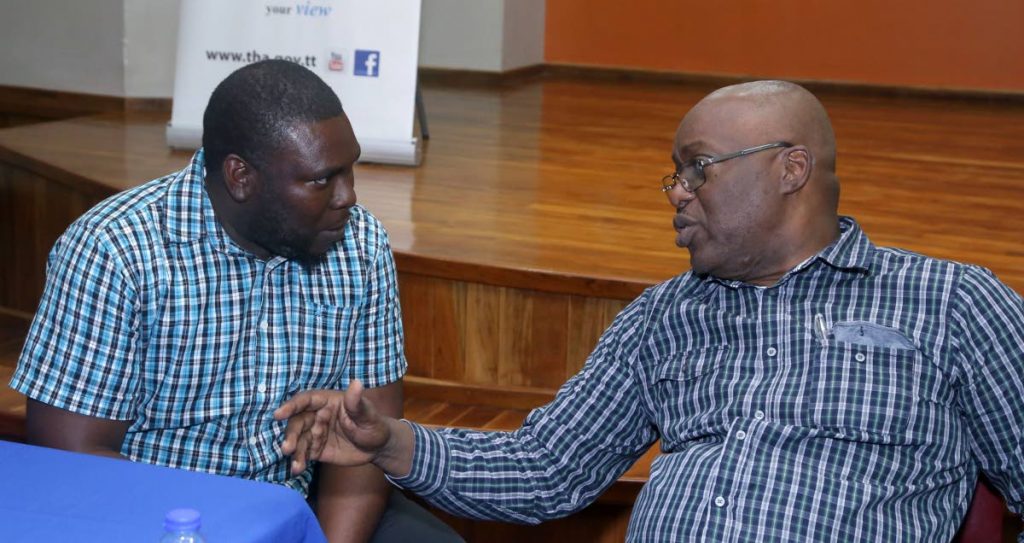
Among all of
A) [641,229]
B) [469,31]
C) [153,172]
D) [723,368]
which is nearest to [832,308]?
[723,368]

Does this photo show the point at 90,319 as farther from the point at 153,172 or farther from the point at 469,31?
the point at 469,31

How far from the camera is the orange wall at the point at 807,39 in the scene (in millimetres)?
6465

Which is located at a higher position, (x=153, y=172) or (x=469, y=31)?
(x=469, y=31)

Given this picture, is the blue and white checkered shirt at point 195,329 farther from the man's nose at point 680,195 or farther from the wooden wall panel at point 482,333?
the wooden wall panel at point 482,333

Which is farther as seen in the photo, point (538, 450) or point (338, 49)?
point (338, 49)

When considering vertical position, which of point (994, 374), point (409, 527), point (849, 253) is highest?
point (849, 253)

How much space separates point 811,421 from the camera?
1.61 meters

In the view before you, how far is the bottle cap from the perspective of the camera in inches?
44.3

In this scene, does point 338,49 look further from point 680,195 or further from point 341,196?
point 680,195

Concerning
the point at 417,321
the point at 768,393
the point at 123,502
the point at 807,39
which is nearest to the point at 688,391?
the point at 768,393

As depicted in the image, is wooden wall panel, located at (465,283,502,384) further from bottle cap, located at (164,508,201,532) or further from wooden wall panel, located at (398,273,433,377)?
bottle cap, located at (164,508,201,532)

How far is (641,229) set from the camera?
10.9ft

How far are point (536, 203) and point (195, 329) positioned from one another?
1994 millimetres

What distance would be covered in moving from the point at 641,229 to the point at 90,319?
1899 millimetres
